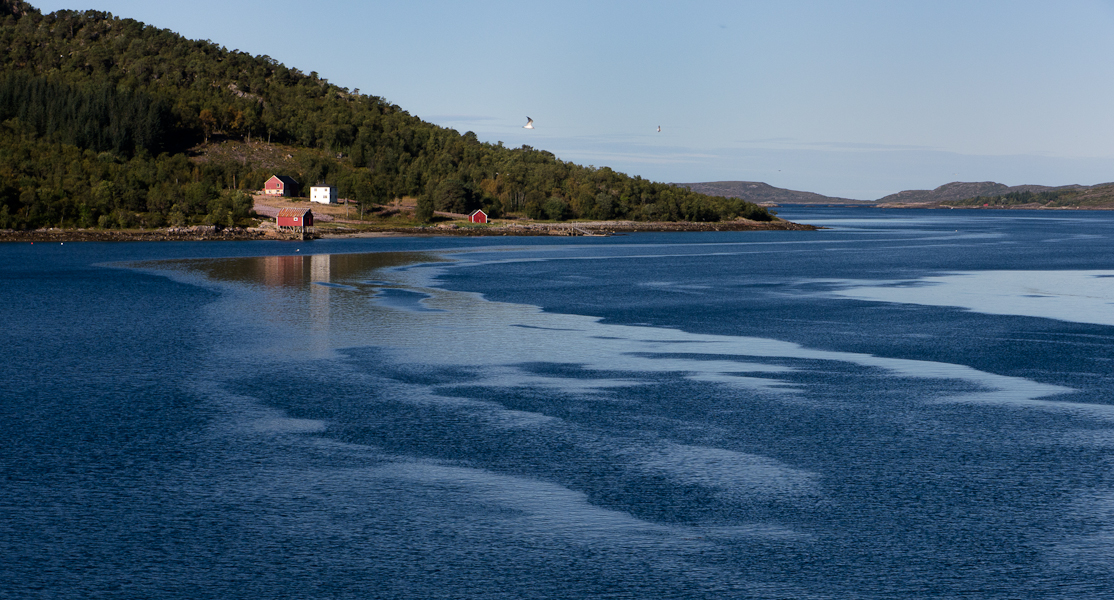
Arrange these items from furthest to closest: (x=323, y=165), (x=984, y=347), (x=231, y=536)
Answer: (x=323, y=165) < (x=984, y=347) < (x=231, y=536)

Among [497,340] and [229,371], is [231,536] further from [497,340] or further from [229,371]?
[497,340]

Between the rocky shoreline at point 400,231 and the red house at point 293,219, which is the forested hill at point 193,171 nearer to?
the rocky shoreline at point 400,231

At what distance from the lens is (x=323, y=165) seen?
547ft

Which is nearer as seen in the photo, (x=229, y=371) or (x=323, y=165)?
(x=229, y=371)

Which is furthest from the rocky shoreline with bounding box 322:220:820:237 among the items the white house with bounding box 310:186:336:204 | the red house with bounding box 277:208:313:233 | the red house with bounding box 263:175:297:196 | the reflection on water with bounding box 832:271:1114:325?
the reflection on water with bounding box 832:271:1114:325

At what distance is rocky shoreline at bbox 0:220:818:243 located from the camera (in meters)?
104

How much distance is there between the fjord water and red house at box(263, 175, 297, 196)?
12079 centimetres

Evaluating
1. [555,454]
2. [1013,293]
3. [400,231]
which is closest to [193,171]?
[400,231]

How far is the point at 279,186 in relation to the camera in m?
154

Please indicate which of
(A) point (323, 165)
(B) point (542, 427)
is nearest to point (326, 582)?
(B) point (542, 427)

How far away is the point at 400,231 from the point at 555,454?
113898 mm

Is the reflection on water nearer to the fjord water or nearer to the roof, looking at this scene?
the fjord water

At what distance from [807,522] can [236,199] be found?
406ft

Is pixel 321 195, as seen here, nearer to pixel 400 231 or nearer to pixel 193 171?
pixel 193 171
